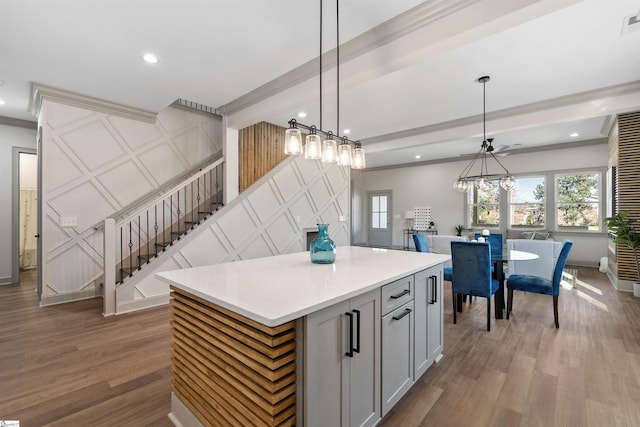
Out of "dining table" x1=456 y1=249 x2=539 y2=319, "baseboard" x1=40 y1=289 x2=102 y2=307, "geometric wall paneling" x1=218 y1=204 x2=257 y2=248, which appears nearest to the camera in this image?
"dining table" x1=456 y1=249 x2=539 y2=319

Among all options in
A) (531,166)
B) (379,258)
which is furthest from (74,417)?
(531,166)

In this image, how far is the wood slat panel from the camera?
448 cm

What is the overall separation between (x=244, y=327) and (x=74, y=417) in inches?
60.6

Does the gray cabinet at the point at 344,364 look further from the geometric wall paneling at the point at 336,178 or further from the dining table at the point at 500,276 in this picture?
the geometric wall paneling at the point at 336,178

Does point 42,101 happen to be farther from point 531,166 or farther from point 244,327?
point 531,166

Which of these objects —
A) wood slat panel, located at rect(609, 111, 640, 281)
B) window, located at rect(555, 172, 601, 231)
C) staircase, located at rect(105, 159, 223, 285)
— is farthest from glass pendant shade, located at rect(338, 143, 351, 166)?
window, located at rect(555, 172, 601, 231)

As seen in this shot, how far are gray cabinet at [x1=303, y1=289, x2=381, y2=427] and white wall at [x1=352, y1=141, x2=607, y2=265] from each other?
26.1 ft

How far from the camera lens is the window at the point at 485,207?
8.12 metres

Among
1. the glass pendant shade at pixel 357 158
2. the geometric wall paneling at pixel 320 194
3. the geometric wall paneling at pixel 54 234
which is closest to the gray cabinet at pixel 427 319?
the glass pendant shade at pixel 357 158

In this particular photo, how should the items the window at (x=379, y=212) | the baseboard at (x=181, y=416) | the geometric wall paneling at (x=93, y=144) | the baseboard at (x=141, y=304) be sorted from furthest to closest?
the window at (x=379, y=212) < the geometric wall paneling at (x=93, y=144) < the baseboard at (x=141, y=304) < the baseboard at (x=181, y=416)

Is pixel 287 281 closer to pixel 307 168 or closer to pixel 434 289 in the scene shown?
pixel 434 289

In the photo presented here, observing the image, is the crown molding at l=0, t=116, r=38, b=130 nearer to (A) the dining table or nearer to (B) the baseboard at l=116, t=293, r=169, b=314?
(B) the baseboard at l=116, t=293, r=169, b=314

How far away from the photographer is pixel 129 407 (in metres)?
1.91

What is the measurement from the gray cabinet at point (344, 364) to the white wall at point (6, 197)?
657cm
